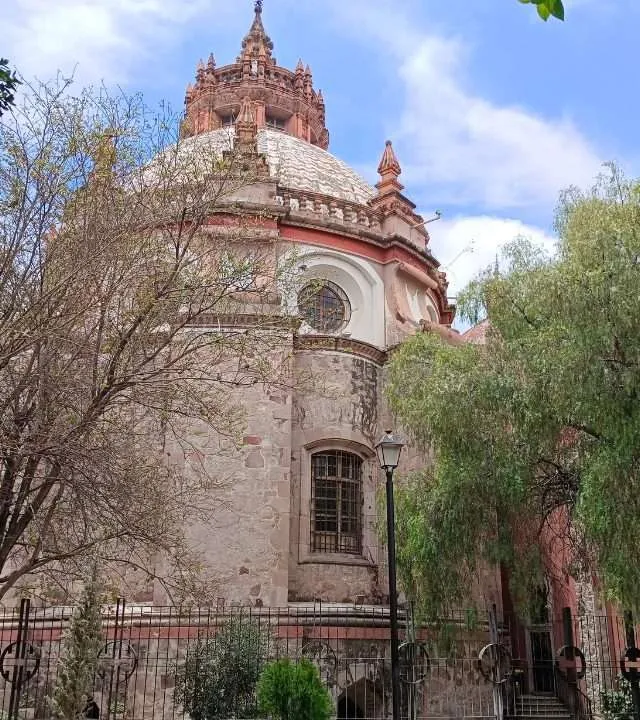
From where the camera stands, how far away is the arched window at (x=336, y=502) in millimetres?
15953

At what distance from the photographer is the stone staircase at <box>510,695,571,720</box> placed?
1577cm

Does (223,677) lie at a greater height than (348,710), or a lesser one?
greater

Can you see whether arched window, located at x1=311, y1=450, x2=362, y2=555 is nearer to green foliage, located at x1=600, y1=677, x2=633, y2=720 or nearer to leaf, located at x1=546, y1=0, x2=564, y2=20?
green foliage, located at x1=600, y1=677, x2=633, y2=720

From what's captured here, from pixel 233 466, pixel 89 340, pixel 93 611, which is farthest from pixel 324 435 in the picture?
pixel 89 340

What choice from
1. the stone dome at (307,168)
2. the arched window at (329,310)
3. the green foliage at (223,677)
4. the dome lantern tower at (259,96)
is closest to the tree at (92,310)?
the green foliage at (223,677)

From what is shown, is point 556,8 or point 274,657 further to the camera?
point 274,657

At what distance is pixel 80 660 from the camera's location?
10078 millimetres

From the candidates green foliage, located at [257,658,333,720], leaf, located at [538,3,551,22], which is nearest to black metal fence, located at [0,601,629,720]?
green foliage, located at [257,658,333,720]

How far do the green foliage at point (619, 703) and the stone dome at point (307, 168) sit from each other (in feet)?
41.7

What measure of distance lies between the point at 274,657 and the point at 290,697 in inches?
118

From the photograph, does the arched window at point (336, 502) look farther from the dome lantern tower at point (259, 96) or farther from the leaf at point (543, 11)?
the dome lantern tower at point (259, 96)

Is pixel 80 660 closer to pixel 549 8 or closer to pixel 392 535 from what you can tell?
pixel 392 535

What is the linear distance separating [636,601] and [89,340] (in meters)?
7.87

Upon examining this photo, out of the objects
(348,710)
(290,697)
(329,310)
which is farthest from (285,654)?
(329,310)
